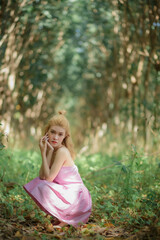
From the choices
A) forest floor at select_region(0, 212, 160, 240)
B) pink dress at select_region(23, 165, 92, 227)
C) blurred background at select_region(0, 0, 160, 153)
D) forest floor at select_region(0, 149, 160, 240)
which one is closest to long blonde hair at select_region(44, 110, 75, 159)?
pink dress at select_region(23, 165, 92, 227)

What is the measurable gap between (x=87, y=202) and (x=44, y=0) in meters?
4.23

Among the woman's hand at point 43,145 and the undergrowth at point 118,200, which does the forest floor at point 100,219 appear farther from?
the woman's hand at point 43,145

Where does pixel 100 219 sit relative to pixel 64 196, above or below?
below

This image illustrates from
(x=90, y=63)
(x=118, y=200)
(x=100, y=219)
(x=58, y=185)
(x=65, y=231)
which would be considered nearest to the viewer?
(x=65, y=231)

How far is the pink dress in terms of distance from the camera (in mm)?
2645

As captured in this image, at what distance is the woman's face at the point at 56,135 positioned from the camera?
2.92 metres

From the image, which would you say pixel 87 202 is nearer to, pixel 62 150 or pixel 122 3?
pixel 62 150

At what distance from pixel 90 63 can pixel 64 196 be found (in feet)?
31.8

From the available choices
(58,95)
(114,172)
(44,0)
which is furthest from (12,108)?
(58,95)

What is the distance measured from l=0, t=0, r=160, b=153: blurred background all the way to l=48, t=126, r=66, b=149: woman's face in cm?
113

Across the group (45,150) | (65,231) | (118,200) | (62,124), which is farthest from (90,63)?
(65,231)

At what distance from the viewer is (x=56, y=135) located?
2.93 metres

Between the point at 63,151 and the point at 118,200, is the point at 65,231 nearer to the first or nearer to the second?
the point at 63,151

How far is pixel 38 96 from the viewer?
31.0 ft
